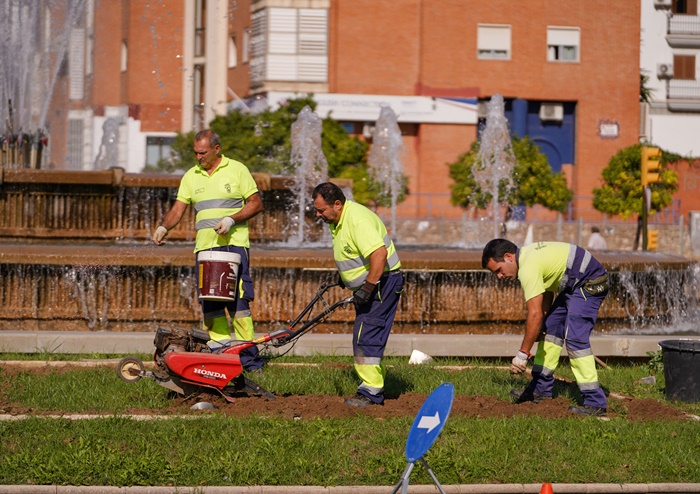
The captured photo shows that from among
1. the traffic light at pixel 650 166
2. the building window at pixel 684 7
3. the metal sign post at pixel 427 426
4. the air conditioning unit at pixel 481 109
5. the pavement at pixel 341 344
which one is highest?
the building window at pixel 684 7

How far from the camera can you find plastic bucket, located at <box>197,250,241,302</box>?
1013 cm

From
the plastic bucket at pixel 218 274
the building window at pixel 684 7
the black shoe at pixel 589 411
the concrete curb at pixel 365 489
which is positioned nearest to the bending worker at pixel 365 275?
the plastic bucket at pixel 218 274

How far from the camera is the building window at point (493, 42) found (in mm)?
48938

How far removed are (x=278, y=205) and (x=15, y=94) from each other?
9451 millimetres

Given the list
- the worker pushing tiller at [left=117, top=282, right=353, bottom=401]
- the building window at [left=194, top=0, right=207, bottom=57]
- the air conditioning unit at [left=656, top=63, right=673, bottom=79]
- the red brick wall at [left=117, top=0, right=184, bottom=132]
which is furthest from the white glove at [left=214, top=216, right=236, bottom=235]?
the air conditioning unit at [left=656, top=63, right=673, bottom=79]

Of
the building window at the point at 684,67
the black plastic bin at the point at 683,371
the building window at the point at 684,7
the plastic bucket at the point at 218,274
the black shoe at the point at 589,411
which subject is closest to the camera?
the black shoe at the point at 589,411

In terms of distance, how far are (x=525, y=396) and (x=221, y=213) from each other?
9.83ft

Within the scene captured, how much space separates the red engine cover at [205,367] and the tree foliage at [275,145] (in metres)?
27.7

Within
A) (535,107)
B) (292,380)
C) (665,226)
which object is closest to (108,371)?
(292,380)

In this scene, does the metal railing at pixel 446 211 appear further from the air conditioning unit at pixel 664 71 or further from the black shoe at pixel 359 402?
the black shoe at pixel 359 402

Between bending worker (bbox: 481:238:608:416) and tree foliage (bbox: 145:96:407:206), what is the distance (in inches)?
1066

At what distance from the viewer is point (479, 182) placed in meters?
42.9

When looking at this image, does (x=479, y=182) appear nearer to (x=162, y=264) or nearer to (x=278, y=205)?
(x=278, y=205)

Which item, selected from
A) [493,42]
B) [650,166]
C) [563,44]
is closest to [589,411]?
[650,166]
